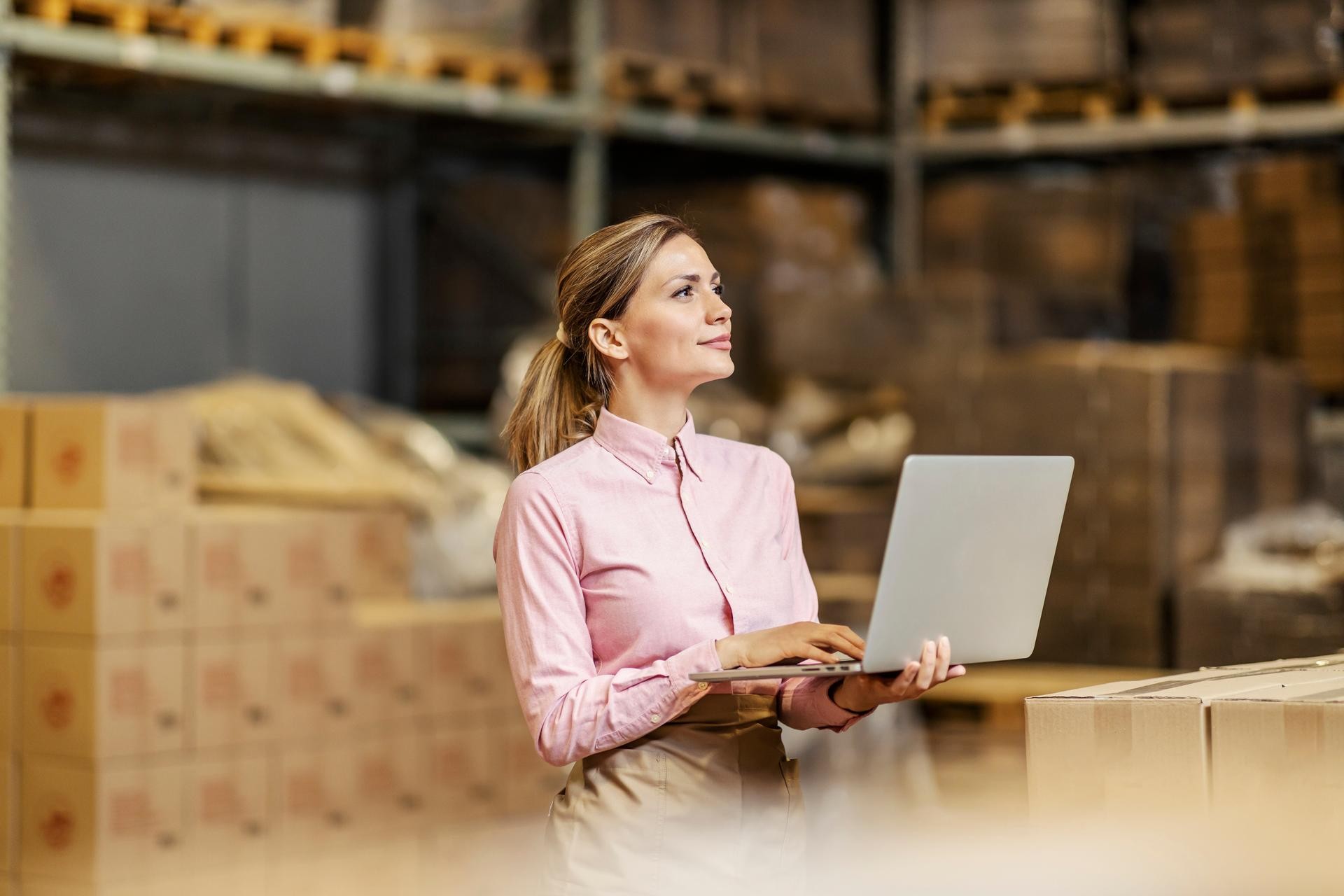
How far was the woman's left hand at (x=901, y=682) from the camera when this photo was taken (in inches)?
80.0

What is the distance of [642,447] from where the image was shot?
236cm

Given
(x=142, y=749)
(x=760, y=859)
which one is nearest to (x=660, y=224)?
(x=760, y=859)

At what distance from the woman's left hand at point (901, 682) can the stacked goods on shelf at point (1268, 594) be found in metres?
3.58

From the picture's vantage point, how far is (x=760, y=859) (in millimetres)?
2285

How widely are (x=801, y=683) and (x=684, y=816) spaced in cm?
25

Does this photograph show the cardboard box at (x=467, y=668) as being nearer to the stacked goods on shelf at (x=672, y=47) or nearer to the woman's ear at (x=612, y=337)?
the stacked goods on shelf at (x=672, y=47)

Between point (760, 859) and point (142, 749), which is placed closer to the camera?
point (760, 859)

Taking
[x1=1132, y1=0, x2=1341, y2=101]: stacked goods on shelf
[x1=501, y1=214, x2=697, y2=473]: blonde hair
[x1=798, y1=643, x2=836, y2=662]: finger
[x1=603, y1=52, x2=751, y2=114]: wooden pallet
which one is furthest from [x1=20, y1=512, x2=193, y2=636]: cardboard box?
[x1=1132, y1=0, x2=1341, y2=101]: stacked goods on shelf

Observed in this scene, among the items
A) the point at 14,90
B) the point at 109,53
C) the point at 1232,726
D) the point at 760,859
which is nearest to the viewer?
the point at 1232,726

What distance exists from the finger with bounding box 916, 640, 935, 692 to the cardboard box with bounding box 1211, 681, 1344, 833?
0.33 metres

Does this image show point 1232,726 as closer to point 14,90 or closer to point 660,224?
point 660,224

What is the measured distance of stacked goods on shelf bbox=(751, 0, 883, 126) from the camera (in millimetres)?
8062

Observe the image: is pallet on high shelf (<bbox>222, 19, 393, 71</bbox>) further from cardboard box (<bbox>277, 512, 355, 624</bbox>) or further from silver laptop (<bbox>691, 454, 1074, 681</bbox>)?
silver laptop (<bbox>691, 454, 1074, 681</bbox>)

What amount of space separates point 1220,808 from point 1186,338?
19.3 feet
